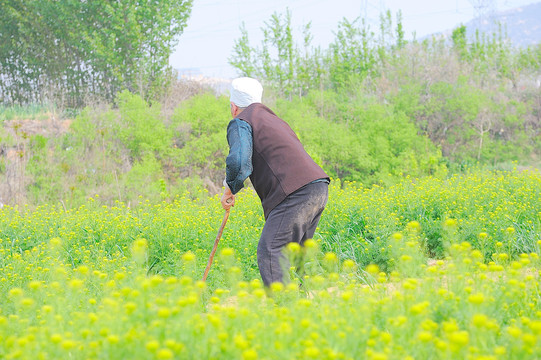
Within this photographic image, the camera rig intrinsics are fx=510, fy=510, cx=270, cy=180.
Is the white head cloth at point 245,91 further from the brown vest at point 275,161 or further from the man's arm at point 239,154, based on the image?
the man's arm at point 239,154

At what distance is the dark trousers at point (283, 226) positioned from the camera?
3566mm

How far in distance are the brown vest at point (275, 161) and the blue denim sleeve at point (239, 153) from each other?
0.08 m

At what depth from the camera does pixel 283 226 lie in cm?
359

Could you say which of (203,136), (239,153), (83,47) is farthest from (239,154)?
(83,47)

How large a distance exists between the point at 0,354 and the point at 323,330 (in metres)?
1.42

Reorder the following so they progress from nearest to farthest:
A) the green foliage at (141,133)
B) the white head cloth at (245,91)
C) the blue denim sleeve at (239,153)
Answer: the blue denim sleeve at (239,153)
the white head cloth at (245,91)
the green foliage at (141,133)

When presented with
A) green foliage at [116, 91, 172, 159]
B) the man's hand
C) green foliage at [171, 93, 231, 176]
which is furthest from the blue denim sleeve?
green foliage at [116, 91, 172, 159]

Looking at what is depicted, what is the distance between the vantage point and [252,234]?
5566 millimetres

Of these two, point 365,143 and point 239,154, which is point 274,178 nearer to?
point 239,154

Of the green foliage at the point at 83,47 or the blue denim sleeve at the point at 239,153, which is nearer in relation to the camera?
the blue denim sleeve at the point at 239,153

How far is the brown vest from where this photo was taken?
3604 mm

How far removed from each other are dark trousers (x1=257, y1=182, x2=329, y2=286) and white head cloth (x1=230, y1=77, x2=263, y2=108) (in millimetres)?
791

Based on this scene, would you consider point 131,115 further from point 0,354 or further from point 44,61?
point 0,354

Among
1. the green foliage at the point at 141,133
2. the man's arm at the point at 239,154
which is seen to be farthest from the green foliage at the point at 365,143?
the man's arm at the point at 239,154
